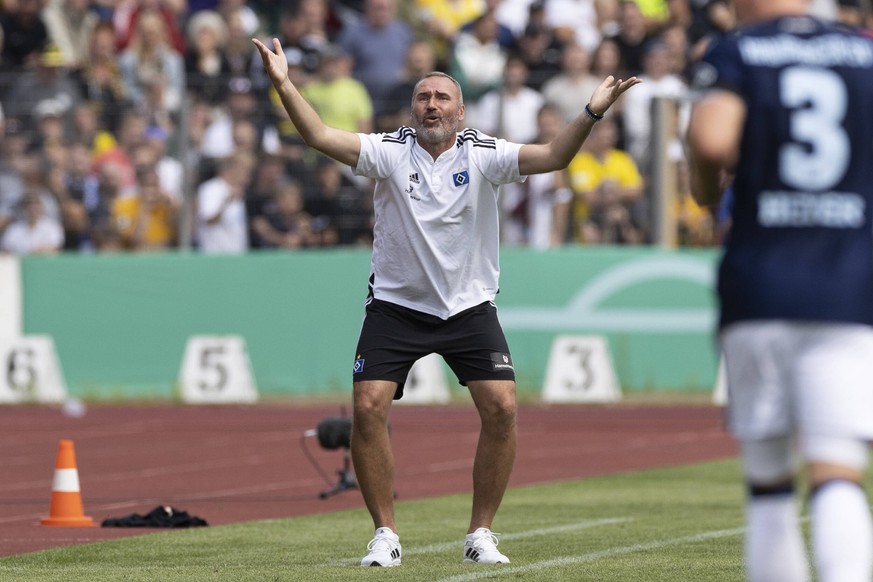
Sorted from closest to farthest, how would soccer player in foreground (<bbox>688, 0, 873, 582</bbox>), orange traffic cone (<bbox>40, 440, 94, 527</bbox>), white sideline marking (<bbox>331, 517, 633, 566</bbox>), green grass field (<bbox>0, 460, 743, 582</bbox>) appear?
soccer player in foreground (<bbox>688, 0, 873, 582</bbox>) < green grass field (<bbox>0, 460, 743, 582</bbox>) < white sideline marking (<bbox>331, 517, 633, 566</bbox>) < orange traffic cone (<bbox>40, 440, 94, 527</bbox>)

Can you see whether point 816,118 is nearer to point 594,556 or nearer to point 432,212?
point 432,212

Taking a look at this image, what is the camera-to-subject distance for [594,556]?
8820mm

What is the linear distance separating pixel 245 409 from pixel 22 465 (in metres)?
5.60

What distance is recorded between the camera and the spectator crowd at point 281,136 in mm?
20203

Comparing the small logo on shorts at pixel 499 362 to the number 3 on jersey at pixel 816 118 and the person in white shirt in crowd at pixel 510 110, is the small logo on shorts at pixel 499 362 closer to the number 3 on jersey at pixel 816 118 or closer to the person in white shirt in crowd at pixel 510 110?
the number 3 on jersey at pixel 816 118

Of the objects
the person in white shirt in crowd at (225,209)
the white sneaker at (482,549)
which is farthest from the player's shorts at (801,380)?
the person in white shirt in crowd at (225,209)

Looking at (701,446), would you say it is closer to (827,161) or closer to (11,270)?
(11,270)

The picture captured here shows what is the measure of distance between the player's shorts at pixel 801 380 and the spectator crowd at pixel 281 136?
14.6 metres

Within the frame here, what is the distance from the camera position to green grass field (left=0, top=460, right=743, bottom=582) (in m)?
8.16

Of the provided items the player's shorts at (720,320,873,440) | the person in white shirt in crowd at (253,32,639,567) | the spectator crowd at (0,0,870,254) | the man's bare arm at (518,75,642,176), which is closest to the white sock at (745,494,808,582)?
the player's shorts at (720,320,873,440)

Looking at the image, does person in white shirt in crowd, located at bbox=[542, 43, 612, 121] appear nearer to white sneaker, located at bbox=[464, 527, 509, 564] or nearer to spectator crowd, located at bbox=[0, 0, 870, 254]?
spectator crowd, located at bbox=[0, 0, 870, 254]

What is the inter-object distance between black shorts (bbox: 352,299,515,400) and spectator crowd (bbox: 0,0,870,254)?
1089cm

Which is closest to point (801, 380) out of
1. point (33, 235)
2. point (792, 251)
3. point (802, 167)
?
point (792, 251)

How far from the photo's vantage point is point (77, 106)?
20312 millimetres
